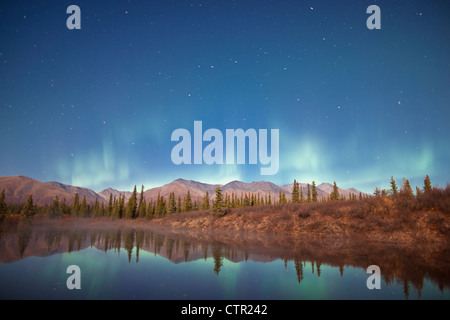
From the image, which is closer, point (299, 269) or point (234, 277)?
point (234, 277)

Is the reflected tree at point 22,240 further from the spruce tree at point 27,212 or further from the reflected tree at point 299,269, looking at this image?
the spruce tree at point 27,212

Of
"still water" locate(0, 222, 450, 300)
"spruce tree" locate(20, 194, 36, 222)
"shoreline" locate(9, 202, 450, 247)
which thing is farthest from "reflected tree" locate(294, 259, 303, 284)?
"spruce tree" locate(20, 194, 36, 222)

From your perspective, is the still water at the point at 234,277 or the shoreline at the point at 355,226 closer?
the still water at the point at 234,277

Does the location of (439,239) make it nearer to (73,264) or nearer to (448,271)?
(448,271)

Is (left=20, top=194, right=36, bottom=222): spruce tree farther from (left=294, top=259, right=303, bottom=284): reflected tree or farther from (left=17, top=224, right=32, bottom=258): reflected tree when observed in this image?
(left=294, top=259, right=303, bottom=284): reflected tree

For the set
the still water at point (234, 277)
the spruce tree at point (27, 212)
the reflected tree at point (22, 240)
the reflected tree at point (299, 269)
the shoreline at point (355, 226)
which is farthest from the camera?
the spruce tree at point (27, 212)

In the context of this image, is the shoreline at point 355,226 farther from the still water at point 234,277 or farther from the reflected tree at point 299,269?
the reflected tree at point 299,269

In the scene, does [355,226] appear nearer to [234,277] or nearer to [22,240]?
[234,277]

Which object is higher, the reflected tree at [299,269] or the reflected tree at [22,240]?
the reflected tree at [299,269]

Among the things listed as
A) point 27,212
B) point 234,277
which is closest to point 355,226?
point 234,277

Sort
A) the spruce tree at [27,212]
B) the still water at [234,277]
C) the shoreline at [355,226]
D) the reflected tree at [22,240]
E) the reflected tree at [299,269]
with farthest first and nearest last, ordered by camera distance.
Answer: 1. the spruce tree at [27,212]
2. the shoreline at [355,226]
3. the reflected tree at [22,240]
4. the reflected tree at [299,269]
5. the still water at [234,277]

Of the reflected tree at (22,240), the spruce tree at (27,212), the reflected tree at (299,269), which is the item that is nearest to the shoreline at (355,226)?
the reflected tree at (299,269)
